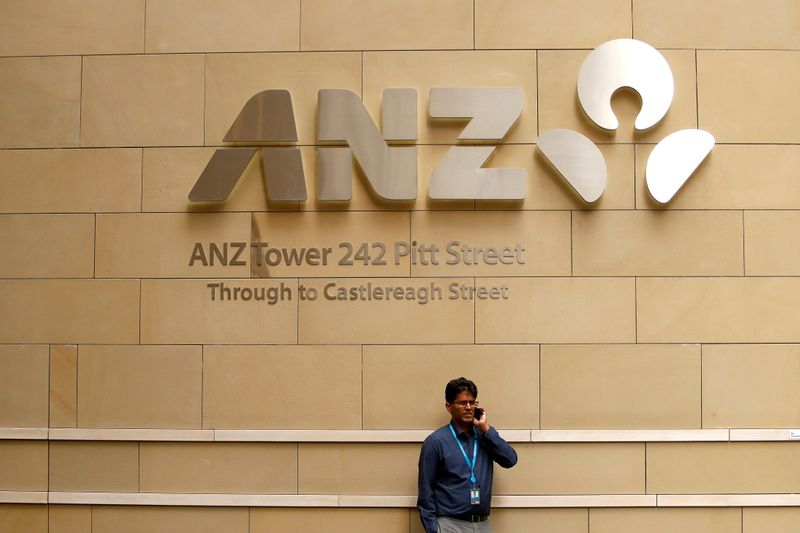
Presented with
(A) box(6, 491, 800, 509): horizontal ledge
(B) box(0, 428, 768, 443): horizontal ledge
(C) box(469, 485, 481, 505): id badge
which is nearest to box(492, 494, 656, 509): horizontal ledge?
(A) box(6, 491, 800, 509): horizontal ledge

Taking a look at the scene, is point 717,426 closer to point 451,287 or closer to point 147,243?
point 451,287

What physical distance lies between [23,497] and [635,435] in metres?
5.06

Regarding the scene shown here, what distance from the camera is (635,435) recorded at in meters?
6.93

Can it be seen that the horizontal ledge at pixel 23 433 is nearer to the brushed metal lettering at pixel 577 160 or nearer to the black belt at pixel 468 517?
the black belt at pixel 468 517

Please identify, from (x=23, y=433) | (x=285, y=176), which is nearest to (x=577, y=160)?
(x=285, y=176)

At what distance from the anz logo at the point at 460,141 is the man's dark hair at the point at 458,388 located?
1540mm

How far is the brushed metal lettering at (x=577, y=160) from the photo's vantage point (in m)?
6.98

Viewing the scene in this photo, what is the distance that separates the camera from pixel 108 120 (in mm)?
7270

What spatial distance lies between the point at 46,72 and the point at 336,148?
2585 millimetres

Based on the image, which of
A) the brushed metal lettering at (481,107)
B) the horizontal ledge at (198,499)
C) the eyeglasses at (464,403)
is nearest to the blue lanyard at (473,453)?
the eyeglasses at (464,403)

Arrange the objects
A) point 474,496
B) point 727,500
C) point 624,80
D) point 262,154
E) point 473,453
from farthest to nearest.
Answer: point 262,154, point 624,80, point 727,500, point 473,453, point 474,496

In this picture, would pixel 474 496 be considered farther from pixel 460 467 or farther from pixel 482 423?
pixel 482 423

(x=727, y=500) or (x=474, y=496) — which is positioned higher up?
(x=474, y=496)

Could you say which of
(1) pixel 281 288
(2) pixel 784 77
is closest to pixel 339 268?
(1) pixel 281 288
